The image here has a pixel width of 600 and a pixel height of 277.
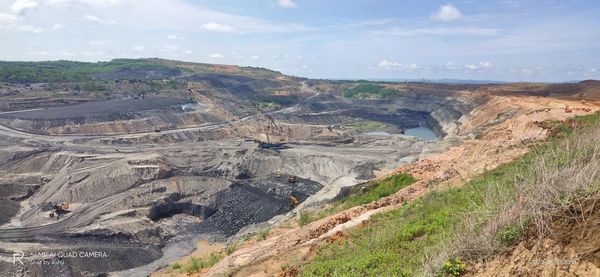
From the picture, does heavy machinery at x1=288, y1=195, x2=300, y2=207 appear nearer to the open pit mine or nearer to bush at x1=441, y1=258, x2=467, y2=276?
the open pit mine

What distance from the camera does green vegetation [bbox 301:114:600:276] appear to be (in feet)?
25.8

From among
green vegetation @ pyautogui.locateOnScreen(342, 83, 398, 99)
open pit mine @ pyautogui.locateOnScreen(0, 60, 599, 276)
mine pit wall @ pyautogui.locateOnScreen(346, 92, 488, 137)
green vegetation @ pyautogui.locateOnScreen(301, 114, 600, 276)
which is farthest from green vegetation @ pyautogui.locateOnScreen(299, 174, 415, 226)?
green vegetation @ pyautogui.locateOnScreen(342, 83, 398, 99)

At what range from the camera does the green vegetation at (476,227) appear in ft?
25.8

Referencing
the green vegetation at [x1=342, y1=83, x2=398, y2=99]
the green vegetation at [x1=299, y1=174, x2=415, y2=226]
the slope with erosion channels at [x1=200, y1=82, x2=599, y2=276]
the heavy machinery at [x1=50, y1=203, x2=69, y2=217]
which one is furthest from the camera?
the green vegetation at [x1=342, y1=83, x2=398, y2=99]

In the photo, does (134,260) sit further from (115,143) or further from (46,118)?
(46,118)

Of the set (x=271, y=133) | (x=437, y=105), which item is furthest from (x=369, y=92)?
(x=271, y=133)

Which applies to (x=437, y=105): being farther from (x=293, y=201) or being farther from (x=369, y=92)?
(x=293, y=201)

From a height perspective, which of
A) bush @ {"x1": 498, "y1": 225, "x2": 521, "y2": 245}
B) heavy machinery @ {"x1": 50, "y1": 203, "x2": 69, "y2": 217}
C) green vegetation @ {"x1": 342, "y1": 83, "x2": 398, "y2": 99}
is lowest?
heavy machinery @ {"x1": 50, "y1": 203, "x2": 69, "y2": 217}

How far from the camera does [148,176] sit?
146 feet

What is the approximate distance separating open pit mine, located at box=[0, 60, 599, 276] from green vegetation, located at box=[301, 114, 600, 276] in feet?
26.2

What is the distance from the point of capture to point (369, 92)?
130m

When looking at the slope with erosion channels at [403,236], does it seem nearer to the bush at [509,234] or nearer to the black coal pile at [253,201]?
the bush at [509,234]

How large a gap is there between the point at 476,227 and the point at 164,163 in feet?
142

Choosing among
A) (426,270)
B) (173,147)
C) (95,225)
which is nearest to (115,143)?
(173,147)
